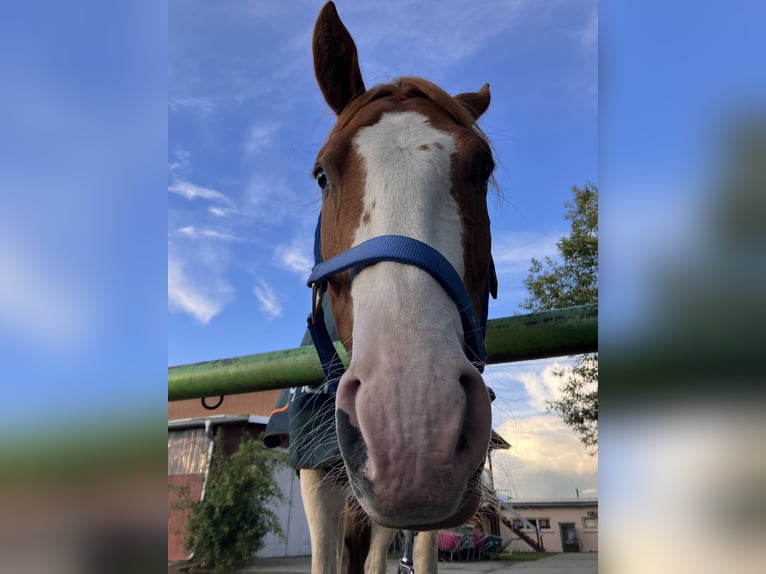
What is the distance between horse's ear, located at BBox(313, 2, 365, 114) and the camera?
207 cm

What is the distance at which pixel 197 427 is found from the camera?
1421 cm

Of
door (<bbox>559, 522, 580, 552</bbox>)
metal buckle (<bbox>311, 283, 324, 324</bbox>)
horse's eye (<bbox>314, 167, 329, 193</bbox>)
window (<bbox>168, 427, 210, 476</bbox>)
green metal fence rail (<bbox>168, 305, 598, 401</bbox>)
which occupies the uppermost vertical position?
horse's eye (<bbox>314, 167, 329, 193</bbox>)

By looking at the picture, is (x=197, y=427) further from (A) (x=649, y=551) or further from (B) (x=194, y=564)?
(A) (x=649, y=551)

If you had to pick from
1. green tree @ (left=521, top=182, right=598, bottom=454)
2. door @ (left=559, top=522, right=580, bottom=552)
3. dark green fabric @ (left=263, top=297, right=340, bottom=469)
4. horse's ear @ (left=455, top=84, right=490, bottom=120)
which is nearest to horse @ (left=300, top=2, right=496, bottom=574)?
dark green fabric @ (left=263, top=297, right=340, bottom=469)

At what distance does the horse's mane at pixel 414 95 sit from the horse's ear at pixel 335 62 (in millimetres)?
196

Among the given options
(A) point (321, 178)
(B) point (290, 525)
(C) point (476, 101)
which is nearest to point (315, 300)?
(A) point (321, 178)

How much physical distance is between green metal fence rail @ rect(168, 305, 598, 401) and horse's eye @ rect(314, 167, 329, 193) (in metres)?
0.57

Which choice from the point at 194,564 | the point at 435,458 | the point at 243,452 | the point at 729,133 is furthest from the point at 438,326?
the point at 194,564

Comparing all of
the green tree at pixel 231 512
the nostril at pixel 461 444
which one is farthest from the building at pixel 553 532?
the nostril at pixel 461 444

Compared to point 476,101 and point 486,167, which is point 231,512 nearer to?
point 476,101

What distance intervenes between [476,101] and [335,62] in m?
0.74

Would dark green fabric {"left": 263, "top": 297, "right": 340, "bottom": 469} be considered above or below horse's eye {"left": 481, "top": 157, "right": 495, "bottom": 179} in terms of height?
below

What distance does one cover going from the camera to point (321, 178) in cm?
182

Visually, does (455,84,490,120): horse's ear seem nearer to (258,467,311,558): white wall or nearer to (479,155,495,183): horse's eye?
(479,155,495,183): horse's eye
